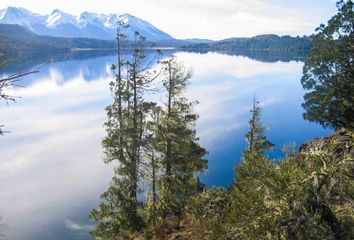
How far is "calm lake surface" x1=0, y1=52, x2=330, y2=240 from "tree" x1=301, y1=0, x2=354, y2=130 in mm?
6264

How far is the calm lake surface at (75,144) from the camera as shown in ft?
122

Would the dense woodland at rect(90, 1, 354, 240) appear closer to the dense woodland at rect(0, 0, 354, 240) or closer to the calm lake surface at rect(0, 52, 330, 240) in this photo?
the dense woodland at rect(0, 0, 354, 240)

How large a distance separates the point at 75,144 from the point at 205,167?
3331 cm

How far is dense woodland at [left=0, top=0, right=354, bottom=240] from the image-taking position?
10508 millimetres

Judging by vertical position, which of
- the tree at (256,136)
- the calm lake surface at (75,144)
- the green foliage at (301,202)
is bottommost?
the calm lake surface at (75,144)

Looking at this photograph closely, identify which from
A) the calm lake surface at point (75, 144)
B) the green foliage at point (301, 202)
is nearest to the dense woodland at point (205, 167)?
the green foliage at point (301, 202)

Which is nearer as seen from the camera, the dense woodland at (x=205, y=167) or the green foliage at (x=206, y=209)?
the dense woodland at (x=205, y=167)

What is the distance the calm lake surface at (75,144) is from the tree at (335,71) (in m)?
6.26

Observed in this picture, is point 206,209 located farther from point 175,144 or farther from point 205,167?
point 205,167

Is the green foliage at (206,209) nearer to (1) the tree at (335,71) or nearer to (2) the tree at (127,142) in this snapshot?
(2) the tree at (127,142)

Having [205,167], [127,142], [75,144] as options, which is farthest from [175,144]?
[75,144]

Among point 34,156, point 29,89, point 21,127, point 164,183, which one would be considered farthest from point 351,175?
Answer: point 29,89

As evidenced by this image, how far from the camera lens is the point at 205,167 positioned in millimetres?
33344

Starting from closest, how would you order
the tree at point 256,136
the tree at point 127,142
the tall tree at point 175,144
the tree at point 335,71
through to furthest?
the tree at point 127,142, the tall tree at point 175,144, the tree at point 335,71, the tree at point 256,136
